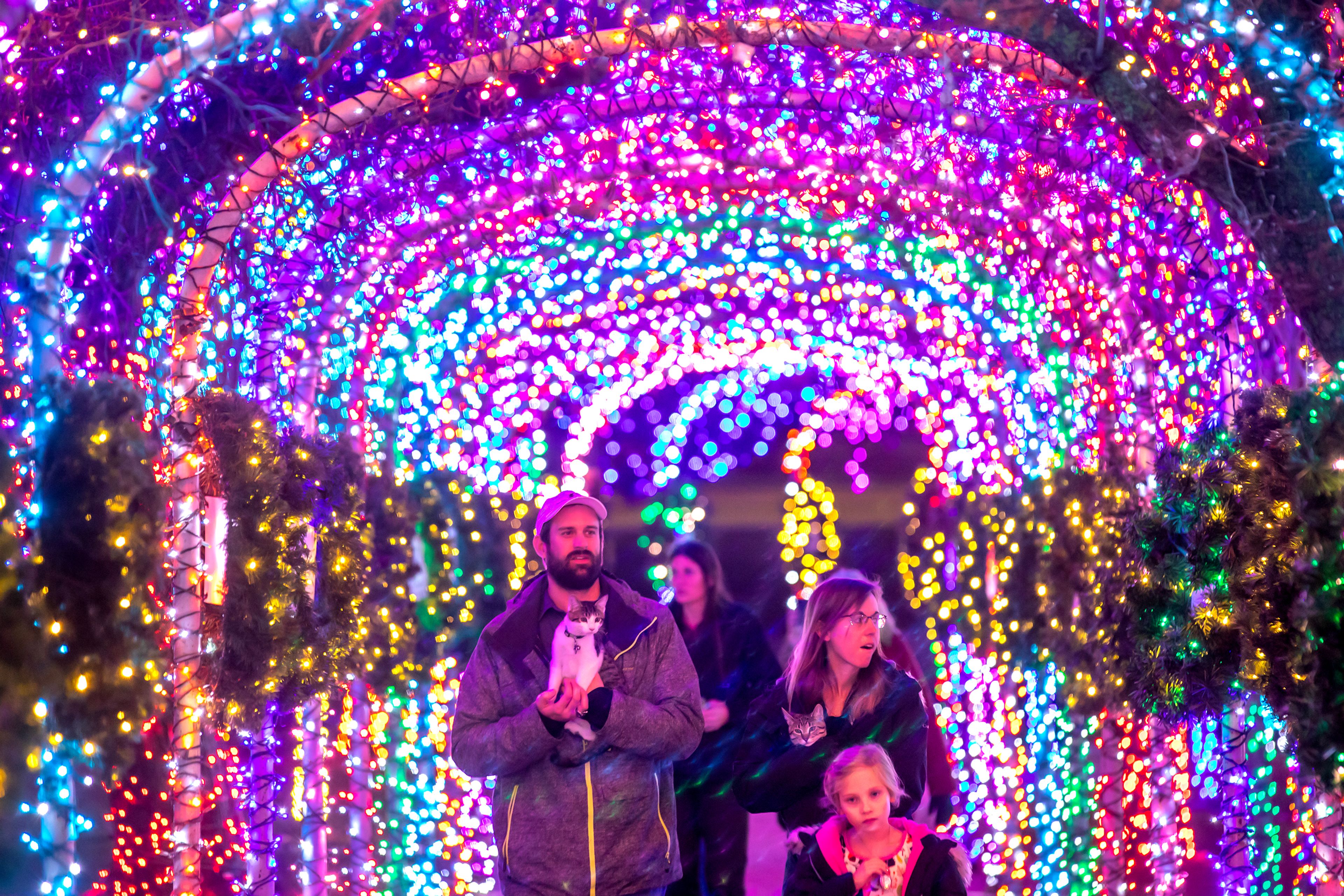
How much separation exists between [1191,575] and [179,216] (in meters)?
2.91

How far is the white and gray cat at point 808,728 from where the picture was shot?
3.11 m

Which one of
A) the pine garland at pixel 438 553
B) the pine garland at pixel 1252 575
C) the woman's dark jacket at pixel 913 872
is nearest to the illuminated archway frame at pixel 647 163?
the pine garland at pixel 1252 575

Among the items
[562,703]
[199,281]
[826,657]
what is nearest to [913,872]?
[826,657]

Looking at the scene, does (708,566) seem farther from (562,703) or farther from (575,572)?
(562,703)

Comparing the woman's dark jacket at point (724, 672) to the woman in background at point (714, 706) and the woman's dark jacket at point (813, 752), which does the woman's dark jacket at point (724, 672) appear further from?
the woman's dark jacket at point (813, 752)

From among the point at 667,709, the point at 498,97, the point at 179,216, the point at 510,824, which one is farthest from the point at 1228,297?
the point at 179,216

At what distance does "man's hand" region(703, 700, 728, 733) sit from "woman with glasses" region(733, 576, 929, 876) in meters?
0.53

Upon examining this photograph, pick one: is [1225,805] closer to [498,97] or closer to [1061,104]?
[1061,104]

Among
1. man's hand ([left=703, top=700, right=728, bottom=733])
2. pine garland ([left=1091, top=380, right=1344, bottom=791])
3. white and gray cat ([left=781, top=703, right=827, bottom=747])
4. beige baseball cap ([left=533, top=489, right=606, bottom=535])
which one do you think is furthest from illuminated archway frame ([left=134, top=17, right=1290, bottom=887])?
pine garland ([left=1091, top=380, right=1344, bottom=791])

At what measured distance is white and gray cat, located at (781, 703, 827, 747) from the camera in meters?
3.11

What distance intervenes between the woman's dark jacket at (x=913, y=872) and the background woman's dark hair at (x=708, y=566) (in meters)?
1.26

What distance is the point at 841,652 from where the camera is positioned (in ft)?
10.4

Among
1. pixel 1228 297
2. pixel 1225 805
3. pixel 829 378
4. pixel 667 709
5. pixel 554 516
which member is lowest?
pixel 1225 805

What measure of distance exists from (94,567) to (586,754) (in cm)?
130
